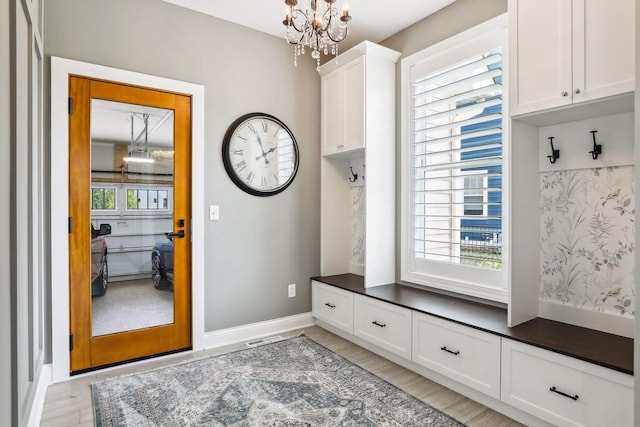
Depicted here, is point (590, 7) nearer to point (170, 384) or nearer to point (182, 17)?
point (182, 17)

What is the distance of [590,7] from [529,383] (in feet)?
6.41

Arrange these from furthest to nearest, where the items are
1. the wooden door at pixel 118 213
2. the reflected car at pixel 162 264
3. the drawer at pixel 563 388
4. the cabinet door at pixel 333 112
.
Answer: the cabinet door at pixel 333 112, the reflected car at pixel 162 264, the wooden door at pixel 118 213, the drawer at pixel 563 388

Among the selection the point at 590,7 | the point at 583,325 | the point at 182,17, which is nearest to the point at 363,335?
the point at 583,325

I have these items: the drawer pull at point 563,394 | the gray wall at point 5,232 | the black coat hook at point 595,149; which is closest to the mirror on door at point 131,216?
the gray wall at point 5,232

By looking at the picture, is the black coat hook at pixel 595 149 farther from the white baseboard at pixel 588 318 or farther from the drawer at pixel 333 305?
the drawer at pixel 333 305

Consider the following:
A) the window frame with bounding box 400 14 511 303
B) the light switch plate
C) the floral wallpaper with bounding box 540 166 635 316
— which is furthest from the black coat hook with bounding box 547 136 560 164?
the light switch plate

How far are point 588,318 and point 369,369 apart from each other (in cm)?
144

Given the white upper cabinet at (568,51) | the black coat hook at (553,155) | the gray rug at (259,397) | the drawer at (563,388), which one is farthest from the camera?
the black coat hook at (553,155)

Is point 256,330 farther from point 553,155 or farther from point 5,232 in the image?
point 553,155

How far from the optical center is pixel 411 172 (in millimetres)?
3170

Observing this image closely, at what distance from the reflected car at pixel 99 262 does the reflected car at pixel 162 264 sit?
0.33m

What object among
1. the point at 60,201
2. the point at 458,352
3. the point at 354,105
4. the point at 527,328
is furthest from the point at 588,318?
the point at 60,201

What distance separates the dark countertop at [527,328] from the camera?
1728 millimetres

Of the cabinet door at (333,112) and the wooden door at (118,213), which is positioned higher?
the cabinet door at (333,112)
